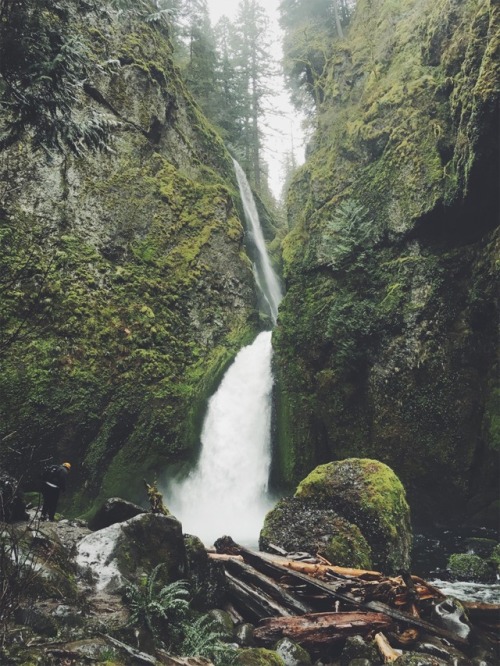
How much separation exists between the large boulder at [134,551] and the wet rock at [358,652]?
7.20ft

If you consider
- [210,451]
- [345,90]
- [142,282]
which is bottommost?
[210,451]

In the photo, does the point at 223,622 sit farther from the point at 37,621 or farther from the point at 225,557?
the point at 37,621

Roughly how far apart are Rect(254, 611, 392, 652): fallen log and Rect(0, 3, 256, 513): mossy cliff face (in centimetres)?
762

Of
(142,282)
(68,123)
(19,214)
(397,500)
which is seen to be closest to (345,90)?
(142,282)

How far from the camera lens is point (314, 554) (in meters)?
7.12

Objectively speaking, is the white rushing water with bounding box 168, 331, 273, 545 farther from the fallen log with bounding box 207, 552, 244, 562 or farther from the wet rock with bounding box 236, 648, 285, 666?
the wet rock with bounding box 236, 648, 285, 666

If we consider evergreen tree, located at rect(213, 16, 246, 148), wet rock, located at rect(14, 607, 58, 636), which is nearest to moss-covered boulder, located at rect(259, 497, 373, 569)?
wet rock, located at rect(14, 607, 58, 636)

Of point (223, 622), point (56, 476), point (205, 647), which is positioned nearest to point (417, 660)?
point (223, 622)

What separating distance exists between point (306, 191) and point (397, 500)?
57.9ft

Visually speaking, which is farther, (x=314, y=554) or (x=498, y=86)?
(x=498, y=86)

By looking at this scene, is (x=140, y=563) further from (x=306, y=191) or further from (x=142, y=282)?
(x=306, y=191)

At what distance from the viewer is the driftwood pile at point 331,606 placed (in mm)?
5152

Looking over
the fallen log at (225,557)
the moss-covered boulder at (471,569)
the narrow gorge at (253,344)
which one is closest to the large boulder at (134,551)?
the narrow gorge at (253,344)

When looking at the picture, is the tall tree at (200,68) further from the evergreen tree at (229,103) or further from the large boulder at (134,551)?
the large boulder at (134,551)
